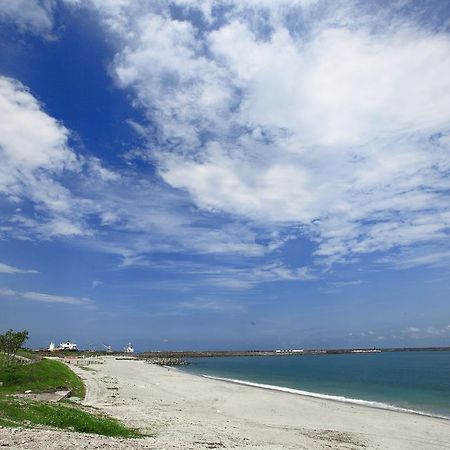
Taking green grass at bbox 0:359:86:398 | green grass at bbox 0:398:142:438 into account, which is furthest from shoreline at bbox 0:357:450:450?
green grass at bbox 0:359:86:398

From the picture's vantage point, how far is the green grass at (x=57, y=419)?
20453mm

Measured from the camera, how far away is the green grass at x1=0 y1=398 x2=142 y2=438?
20453mm

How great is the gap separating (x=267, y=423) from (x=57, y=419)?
16.8 meters

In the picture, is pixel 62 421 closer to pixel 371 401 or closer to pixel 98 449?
pixel 98 449

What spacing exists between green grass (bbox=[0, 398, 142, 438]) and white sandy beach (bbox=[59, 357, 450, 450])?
2.15m

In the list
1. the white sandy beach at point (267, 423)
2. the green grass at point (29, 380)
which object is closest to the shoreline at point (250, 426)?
the white sandy beach at point (267, 423)

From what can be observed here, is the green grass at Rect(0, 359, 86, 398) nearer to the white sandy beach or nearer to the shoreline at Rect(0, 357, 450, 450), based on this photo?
the white sandy beach

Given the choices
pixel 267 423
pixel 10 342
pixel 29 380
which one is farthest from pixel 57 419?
pixel 10 342

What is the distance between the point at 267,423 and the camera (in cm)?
3269

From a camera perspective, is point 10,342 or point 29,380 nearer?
point 29,380

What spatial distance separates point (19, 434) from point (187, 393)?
123ft

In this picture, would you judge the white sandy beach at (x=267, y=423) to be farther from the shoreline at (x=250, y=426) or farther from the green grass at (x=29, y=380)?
the green grass at (x=29, y=380)

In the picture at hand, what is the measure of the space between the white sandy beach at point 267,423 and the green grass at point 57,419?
2.15 m

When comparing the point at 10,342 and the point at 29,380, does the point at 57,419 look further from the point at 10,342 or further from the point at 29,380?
the point at 10,342
